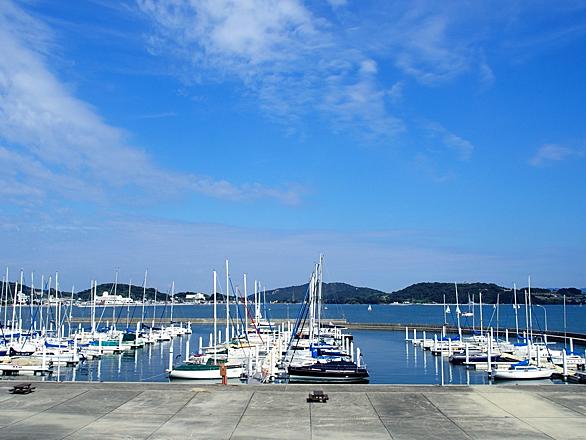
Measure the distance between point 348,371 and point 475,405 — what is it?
2226 centimetres

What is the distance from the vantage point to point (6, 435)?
14617 millimetres

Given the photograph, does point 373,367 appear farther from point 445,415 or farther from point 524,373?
point 445,415

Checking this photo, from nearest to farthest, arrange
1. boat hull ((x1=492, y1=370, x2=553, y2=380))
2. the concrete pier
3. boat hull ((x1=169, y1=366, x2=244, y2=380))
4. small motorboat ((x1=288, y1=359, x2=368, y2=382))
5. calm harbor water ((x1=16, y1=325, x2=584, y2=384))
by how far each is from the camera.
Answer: the concrete pier → small motorboat ((x1=288, y1=359, x2=368, y2=382)) → boat hull ((x1=169, y1=366, x2=244, y2=380)) → boat hull ((x1=492, y1=370, x2=553, y2=380)) → calm harbor water ((x1=16, y1=325, x2=584, y2=384))

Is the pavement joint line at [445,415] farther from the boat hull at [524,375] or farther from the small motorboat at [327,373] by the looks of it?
the boat hull at [524,375]

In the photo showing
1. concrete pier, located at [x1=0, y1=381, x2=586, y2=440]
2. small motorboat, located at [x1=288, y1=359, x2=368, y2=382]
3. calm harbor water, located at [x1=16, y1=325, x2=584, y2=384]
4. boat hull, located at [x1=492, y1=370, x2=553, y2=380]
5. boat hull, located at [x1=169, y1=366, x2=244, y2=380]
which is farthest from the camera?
calm harbor water, located at [x1=16, y1=325, x2=584, y2=384]

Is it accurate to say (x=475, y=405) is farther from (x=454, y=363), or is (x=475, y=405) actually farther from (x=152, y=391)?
(x=454, y=363)

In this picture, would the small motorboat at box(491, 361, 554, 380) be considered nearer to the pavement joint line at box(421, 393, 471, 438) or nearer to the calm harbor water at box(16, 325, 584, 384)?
the calm harbor water at box(16, 325, 584, 384)

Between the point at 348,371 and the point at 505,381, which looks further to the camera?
the point at 505,381

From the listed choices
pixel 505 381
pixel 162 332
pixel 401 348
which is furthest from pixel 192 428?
pixel 162 332

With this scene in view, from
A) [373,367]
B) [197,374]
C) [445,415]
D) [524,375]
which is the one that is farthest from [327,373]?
[445,415]

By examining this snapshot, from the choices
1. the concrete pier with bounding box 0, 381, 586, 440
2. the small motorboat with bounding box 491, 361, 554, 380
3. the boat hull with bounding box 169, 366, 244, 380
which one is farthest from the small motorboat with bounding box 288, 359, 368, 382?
the concrete pier with bounding box 0, 381, 586, 440

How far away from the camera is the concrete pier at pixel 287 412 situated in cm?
1512

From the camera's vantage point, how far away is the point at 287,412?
1747 cm

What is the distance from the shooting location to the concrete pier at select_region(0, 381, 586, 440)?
15125 mm
